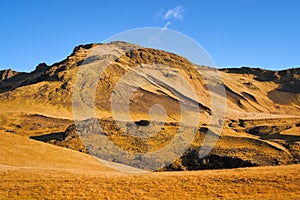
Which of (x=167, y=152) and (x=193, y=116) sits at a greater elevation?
(x=193, y=116)

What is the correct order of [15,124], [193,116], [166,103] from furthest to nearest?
[166,103] < [193,116] < [15,124]

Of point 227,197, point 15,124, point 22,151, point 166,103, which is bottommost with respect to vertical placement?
point 227,197

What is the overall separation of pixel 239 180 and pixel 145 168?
28.0 meters

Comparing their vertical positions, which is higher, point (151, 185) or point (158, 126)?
point (158, 126)

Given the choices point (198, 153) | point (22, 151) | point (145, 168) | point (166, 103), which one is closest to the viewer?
point (22, 151)

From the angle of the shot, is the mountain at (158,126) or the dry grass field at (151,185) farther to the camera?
the mountain at (158,126)

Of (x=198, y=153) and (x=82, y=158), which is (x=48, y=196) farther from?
(x=198, y=153)

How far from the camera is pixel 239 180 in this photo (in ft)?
108

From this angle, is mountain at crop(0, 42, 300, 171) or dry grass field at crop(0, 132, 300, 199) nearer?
dry grass field at crop(0, 132, 300, 199)

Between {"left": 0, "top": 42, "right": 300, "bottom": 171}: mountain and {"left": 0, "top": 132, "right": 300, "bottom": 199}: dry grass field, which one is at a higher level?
{"left": 0, "top": 42, "right": 300, "bottom": 171}: mountain

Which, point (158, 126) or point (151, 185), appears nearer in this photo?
point (151, 185)

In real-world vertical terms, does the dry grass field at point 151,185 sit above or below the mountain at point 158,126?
below

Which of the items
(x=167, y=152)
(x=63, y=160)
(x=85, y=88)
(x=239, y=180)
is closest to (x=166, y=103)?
(x=85, y=88)

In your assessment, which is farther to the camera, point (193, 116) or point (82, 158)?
point (193, 116)
